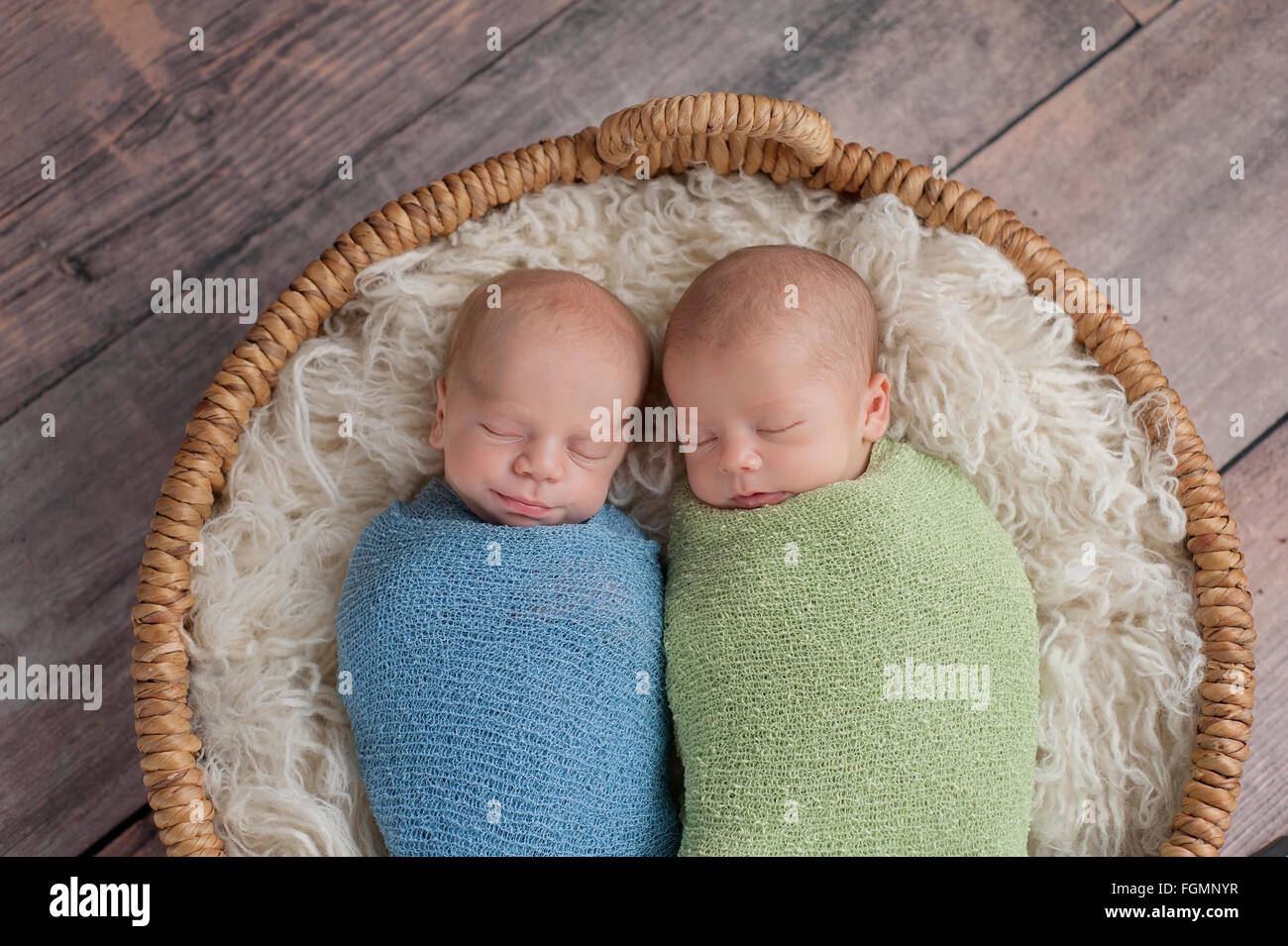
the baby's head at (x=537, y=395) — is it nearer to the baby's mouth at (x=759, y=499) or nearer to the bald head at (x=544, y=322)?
the bald head at (x=544, y=322)

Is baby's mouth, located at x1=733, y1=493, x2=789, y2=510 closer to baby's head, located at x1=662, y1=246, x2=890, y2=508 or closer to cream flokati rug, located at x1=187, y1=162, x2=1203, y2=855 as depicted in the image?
baby's head, located at x1=662, y1=246, x2=890, y2=508

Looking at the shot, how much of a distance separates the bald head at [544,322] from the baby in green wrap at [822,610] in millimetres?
54

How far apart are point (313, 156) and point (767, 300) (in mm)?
771

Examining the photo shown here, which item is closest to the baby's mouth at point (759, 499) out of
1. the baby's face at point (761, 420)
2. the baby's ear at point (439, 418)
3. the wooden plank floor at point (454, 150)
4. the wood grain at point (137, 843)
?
the baby's face at point (761, 420)

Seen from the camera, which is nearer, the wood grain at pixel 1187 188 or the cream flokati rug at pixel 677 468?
the cream flokati rug at pixel 677 468

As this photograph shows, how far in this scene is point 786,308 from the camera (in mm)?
1172

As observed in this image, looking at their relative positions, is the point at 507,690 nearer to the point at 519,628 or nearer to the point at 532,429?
the point at 519,628

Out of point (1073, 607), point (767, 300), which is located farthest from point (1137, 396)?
point (767, 300)

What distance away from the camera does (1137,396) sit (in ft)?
4.20

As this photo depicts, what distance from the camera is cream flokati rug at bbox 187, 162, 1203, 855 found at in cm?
123

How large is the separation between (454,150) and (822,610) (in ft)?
2.88

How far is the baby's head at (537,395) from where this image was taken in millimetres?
1169

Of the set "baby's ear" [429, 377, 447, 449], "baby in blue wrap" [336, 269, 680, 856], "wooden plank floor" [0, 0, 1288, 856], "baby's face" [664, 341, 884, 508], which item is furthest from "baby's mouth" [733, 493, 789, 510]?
"wooden plank floor" [0, 0, 1288, 856]

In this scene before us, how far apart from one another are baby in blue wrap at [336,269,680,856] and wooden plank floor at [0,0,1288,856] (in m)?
0.47
